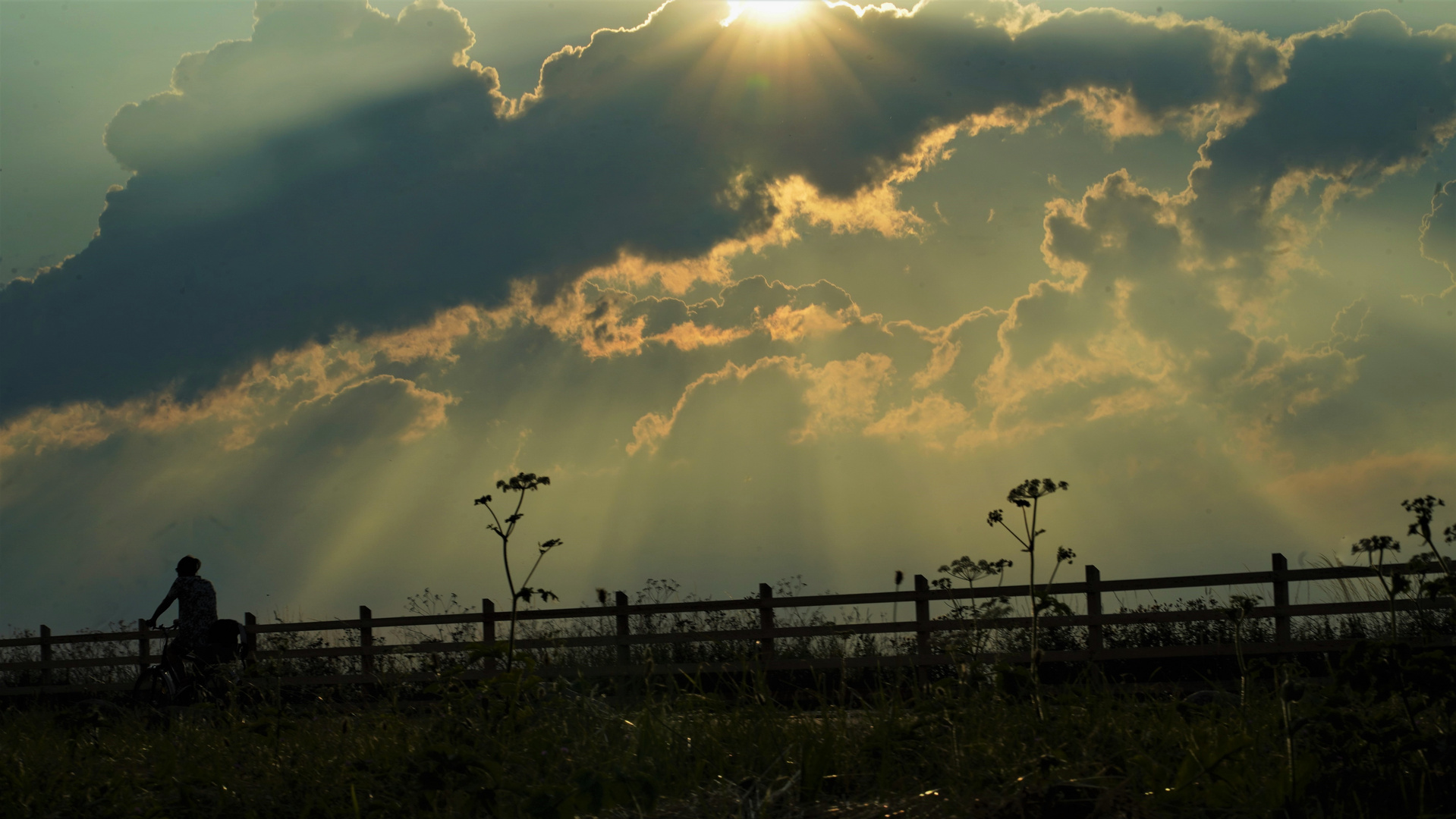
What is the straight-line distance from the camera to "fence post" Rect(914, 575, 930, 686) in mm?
10328

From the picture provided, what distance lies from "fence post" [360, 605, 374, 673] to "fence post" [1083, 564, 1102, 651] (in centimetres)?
836

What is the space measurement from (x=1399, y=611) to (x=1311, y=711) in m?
7.75

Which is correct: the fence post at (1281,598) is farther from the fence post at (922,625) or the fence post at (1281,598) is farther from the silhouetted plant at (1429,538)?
the silhouetted plant at (1429,538)

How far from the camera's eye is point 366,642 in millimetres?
12234

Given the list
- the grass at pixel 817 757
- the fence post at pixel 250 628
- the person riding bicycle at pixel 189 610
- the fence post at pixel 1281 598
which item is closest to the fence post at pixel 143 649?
the fence post at pixel 250 628

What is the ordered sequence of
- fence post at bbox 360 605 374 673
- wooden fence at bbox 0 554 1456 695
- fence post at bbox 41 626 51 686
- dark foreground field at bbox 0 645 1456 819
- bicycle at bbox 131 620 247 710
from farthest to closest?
1. fence post at bbox 41 626 51 686
2. fence post at bbox 360 605 374 673
3. wooden fence at bbox 0 554 1456 695
4. bicycle at bbox 131 620 247 710
5. dark foreground field at bbox 0 645 1456 819

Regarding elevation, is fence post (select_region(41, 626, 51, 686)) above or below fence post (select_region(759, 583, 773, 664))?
below

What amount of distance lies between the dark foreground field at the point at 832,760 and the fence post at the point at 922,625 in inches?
219

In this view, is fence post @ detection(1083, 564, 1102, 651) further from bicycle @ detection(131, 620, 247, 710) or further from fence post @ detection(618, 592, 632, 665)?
bicycle @ detection(131, 620, 247, 710)

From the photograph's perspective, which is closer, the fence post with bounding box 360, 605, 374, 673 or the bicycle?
the bicycle

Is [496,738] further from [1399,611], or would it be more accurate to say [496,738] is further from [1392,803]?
[1399,611]

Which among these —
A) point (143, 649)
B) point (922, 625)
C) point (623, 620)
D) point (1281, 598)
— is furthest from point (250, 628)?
point (1281, 598)

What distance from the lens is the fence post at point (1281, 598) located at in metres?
10.2

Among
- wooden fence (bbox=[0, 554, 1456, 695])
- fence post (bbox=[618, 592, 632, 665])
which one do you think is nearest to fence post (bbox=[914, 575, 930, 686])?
wooden fence (bbox=[0, 554, 1456, 695])
